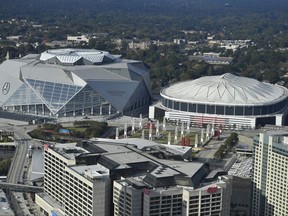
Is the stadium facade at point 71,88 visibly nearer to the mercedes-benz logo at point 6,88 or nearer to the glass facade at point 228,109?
the mercedes-benz logo at point 6,88

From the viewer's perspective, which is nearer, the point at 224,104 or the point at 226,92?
the point at 224,104

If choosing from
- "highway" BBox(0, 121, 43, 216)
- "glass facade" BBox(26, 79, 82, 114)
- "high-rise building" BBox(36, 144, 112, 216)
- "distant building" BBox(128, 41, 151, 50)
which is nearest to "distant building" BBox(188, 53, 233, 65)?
"distant building" BBox(128, 41, 151, 50)

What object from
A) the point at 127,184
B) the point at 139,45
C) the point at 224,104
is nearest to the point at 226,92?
the point at 224,104

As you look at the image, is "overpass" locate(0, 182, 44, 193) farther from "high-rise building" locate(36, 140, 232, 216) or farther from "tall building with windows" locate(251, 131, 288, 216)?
"tall building with windows" locate(251, 131, 288, 216)

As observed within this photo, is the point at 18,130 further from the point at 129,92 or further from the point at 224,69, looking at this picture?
the point at 224,69

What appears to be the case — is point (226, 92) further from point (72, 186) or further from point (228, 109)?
point (72, 186)

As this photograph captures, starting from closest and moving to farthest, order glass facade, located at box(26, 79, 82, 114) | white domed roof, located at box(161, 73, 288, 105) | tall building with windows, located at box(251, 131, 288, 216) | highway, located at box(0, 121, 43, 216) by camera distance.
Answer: tall building with windows, located at box(251, 131, 288, 216), highway, located at box(0, 121, 43, 216), white domed roof, located at box(161, 73, 288, 105), glass facade, located at box(26, 79, 82, 114)

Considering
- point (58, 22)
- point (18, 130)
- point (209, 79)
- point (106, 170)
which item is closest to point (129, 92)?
point (209, 79)
